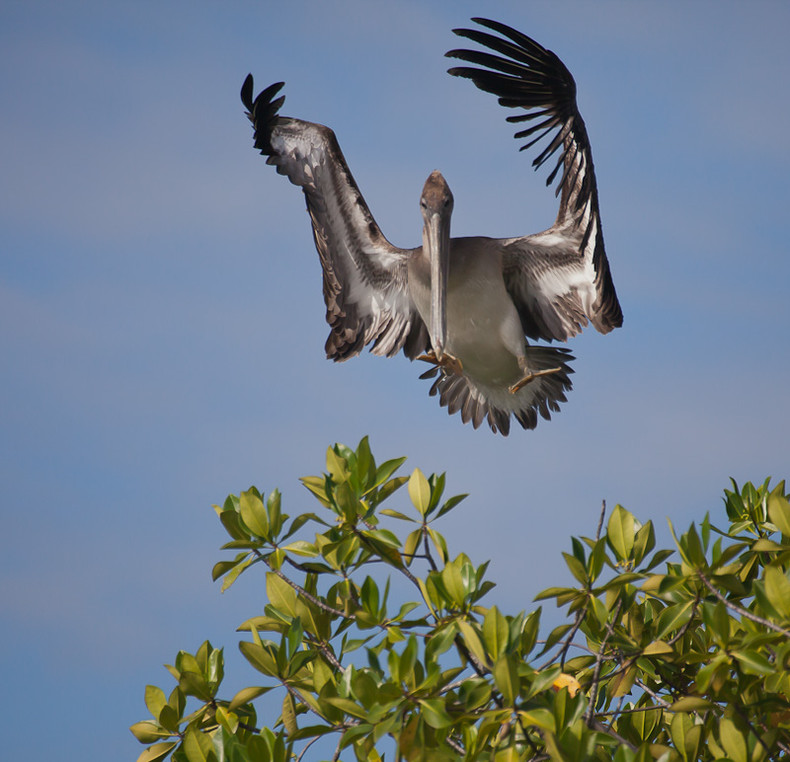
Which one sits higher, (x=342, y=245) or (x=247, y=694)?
(x=342, y=245)

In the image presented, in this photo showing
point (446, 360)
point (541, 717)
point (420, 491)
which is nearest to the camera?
point (541, 717)

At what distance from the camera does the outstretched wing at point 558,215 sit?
18.5ft

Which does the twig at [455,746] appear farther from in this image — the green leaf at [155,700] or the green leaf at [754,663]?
the green leaf at [155,700]

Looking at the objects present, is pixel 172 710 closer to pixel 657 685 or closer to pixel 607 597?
pixel 607 597

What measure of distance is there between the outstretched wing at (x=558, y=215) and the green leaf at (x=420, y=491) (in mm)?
2723

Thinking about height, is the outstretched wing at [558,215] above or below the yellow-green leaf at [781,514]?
above

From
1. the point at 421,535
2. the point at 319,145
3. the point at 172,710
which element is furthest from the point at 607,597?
the point at 319,145

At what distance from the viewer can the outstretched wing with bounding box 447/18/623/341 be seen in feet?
18.5

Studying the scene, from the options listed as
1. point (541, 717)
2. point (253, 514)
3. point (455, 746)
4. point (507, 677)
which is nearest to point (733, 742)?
point (541, 717)

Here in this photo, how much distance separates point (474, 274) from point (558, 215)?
760 millimetres

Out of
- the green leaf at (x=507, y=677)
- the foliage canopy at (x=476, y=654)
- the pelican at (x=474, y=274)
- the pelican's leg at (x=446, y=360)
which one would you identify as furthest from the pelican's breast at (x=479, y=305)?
the green leaf at (x=507, y=677)

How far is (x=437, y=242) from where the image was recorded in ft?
21.3

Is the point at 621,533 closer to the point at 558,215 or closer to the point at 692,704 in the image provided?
the point at 692,704

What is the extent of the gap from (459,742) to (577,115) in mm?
3965
